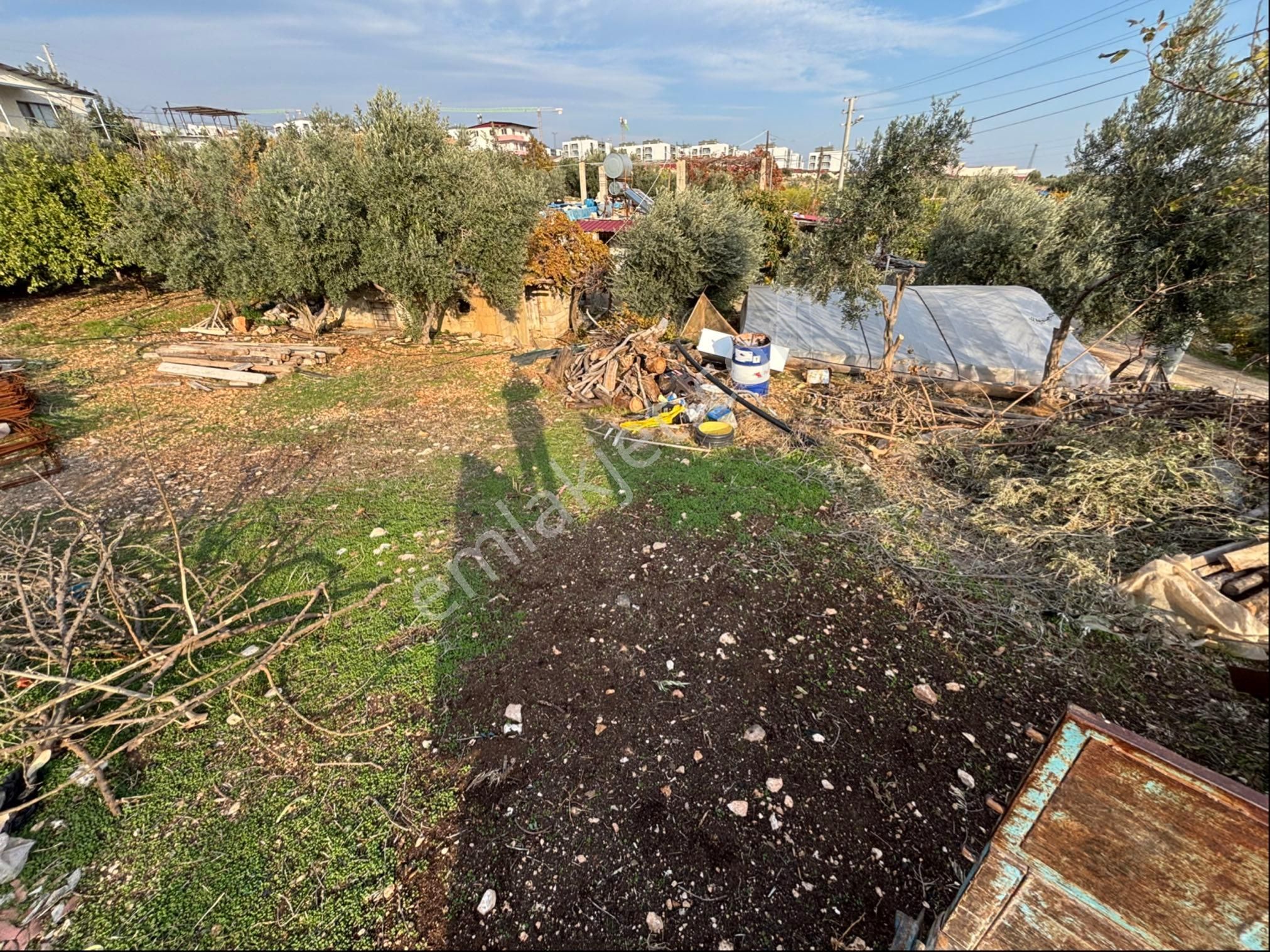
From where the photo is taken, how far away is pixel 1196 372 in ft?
43.2

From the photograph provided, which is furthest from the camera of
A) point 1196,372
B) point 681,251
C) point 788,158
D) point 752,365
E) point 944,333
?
point 788,158

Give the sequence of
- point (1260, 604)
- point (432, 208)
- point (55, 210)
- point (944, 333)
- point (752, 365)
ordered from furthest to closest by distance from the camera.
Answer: point (55, 210), point (944, 333), point (432, 208), point (752, 365), point (1260, 604)

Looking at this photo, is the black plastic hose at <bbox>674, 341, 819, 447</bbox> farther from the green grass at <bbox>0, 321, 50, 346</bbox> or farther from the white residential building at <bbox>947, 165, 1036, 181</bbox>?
the green grass at <bbox>0, 321, 50, 346</bbox>

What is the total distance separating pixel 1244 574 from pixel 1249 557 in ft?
0.46

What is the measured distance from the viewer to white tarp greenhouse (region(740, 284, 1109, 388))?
9.52 m

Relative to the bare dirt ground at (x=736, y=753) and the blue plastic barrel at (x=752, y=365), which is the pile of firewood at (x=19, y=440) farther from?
the blue plastic barrel at (x=752, y=365)

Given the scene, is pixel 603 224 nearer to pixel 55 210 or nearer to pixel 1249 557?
pixel 55 210

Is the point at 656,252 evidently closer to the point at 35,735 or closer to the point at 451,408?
the point at 451,408

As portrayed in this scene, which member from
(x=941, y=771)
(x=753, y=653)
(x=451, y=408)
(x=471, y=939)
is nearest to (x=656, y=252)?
(x=451, y=408)

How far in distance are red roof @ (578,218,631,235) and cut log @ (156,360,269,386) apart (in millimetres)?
11617

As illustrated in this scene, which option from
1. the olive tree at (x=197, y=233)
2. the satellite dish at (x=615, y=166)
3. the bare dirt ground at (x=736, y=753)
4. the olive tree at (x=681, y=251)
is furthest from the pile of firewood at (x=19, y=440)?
the satellite dish at (x=615, y=166)

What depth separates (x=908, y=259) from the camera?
16.8 meters

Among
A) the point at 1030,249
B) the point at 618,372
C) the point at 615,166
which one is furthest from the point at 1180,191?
the point at 615,166

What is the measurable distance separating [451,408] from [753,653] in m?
6.51
